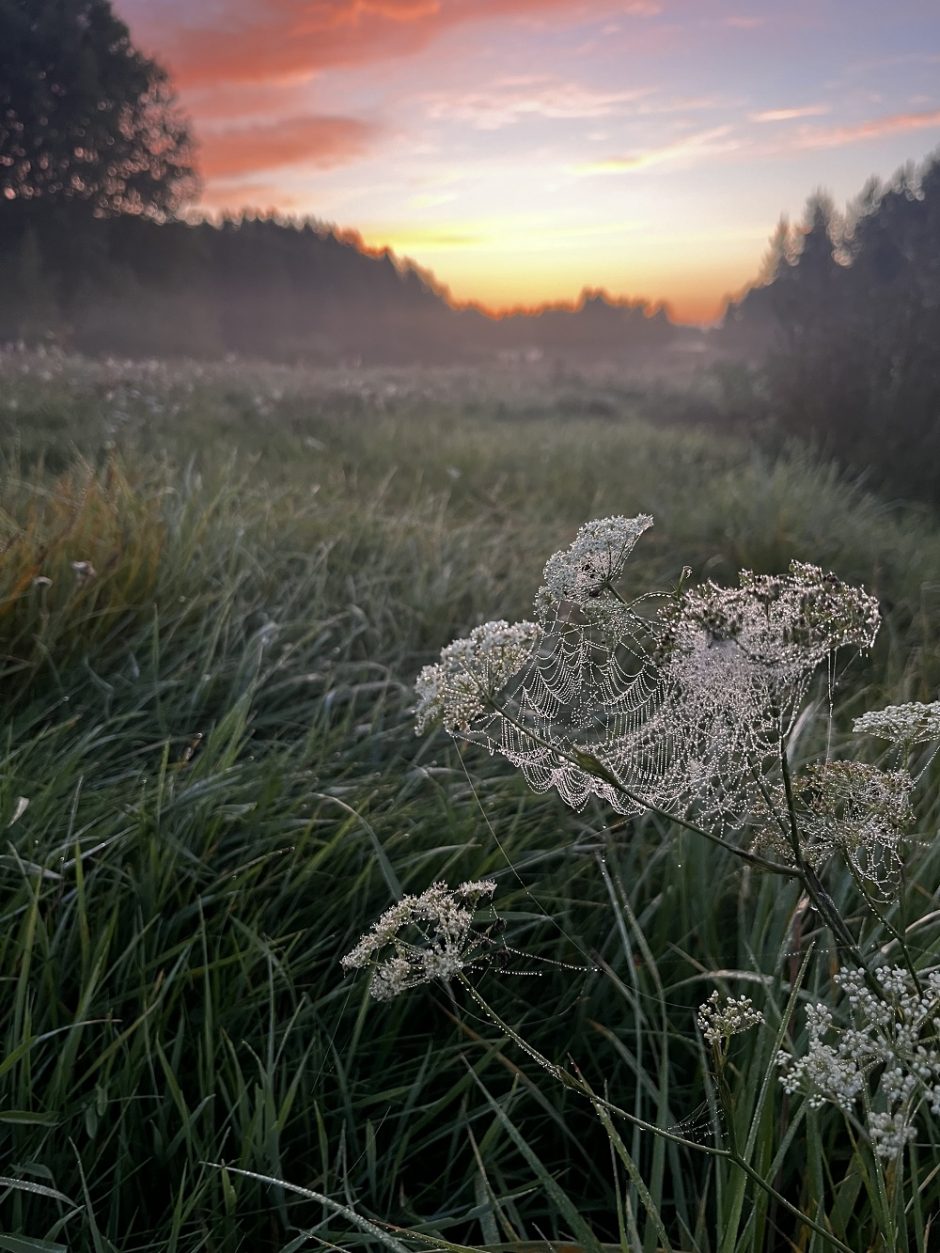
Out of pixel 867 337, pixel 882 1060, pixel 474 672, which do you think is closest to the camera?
pixel 882 1060

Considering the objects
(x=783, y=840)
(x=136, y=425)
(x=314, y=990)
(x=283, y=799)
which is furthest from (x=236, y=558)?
(x=136, y=425)

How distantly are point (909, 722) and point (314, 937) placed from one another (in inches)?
50.5

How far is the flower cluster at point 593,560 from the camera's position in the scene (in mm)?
898

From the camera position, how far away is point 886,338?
801cm

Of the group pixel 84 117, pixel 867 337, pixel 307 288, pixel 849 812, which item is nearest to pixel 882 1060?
pixel 849 812

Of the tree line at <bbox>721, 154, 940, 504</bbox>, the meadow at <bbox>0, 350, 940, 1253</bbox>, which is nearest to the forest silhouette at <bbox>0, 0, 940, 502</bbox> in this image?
the tree line at <bbox>721, 154, 940, 504</bbox>

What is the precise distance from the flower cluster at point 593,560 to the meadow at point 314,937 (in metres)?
0.46

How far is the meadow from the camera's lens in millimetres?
1307

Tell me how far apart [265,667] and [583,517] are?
2853 millimetres

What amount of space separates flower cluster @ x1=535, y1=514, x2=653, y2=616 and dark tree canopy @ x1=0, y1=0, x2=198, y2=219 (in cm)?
1239

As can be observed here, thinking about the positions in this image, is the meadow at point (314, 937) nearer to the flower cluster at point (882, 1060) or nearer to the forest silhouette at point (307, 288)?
the flower cluster at point (882, 1060)

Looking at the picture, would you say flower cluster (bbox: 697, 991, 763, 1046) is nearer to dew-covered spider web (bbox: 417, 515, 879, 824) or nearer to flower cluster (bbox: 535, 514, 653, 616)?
dew-covered spider web (bbox: 417, 515, 879, 824)

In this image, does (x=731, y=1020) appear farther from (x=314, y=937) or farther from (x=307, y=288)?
(x=307, y=288)

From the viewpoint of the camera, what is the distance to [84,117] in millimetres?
15492
